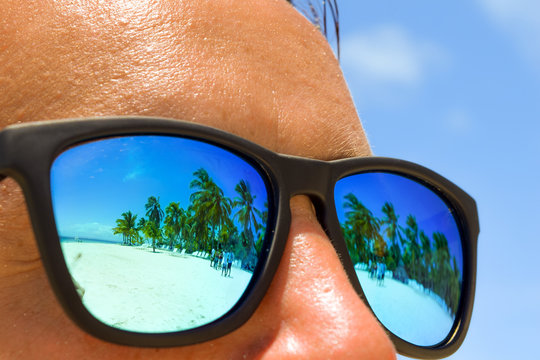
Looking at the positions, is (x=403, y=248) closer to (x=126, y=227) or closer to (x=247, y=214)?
(x=247, y=214)

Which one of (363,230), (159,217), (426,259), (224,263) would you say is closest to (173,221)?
(159,217)

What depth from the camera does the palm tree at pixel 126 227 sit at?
1.01 meters

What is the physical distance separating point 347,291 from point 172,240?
1.16 feet

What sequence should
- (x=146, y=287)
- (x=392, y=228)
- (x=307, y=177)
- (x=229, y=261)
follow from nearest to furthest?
(x=146, y=287) → (x=229, y=261) → (x=307, y=177) → (x=392, y=228)

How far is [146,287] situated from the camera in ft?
3.22

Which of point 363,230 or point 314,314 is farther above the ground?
point 363,230

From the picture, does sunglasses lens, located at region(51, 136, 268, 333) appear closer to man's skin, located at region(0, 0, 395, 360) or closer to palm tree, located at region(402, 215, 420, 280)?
Answer: man's skin, located at region(0, 0, 395, 360)

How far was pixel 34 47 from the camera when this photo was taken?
1.15m

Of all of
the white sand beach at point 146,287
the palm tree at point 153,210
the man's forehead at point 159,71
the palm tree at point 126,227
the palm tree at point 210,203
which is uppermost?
the man's forehead at point 159,71

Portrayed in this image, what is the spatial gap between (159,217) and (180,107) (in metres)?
0.23

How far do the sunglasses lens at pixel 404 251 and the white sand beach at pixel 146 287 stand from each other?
1.40ft

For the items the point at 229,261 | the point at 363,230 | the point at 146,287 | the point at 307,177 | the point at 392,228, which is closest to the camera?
the point at 146,287

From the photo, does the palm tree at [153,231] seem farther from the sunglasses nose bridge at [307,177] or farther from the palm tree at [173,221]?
the sunglasses nose bridge at [307,177]

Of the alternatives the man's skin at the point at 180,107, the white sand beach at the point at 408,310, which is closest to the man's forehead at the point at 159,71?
the man's skin at the point at 180,107
